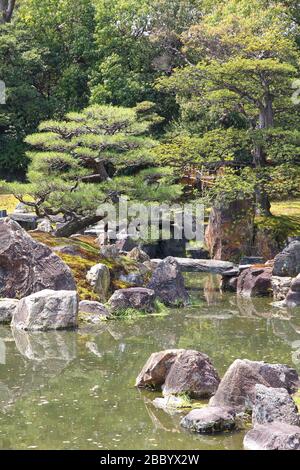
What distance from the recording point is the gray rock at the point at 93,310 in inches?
614

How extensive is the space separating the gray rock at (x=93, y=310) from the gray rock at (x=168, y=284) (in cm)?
184

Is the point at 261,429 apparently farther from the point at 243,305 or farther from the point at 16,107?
the point at 16,107

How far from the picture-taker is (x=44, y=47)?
37281 mm

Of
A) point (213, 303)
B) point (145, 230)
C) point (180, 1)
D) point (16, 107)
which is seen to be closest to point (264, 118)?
point (145, 230)

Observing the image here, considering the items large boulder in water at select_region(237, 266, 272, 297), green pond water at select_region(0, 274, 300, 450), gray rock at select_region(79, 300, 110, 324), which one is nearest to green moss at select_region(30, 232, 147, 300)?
gray rock at select_region(79, 300, 110, 324)

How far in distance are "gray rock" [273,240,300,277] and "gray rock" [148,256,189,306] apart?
300cm

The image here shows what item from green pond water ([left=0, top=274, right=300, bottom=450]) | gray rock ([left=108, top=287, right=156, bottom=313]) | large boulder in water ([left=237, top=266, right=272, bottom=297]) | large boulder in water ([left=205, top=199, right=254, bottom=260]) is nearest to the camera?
green pond water ([left=0, top=274, right=300, bottom=450])

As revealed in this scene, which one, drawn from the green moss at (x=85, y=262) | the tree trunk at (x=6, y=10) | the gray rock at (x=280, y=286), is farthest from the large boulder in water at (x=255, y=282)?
the tree trunk at (x=6, y=10)

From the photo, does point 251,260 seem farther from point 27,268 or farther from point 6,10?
point 6,10

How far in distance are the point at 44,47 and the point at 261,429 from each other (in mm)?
31705

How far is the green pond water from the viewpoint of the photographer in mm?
8469

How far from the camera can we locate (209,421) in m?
8.62

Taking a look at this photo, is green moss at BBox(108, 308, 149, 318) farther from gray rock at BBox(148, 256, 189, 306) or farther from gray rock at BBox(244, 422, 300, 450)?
gray rock at BBox(244, 422, 300, 450)

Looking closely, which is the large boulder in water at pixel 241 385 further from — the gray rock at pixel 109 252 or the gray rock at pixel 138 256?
the gray rock at pixel 138 256
